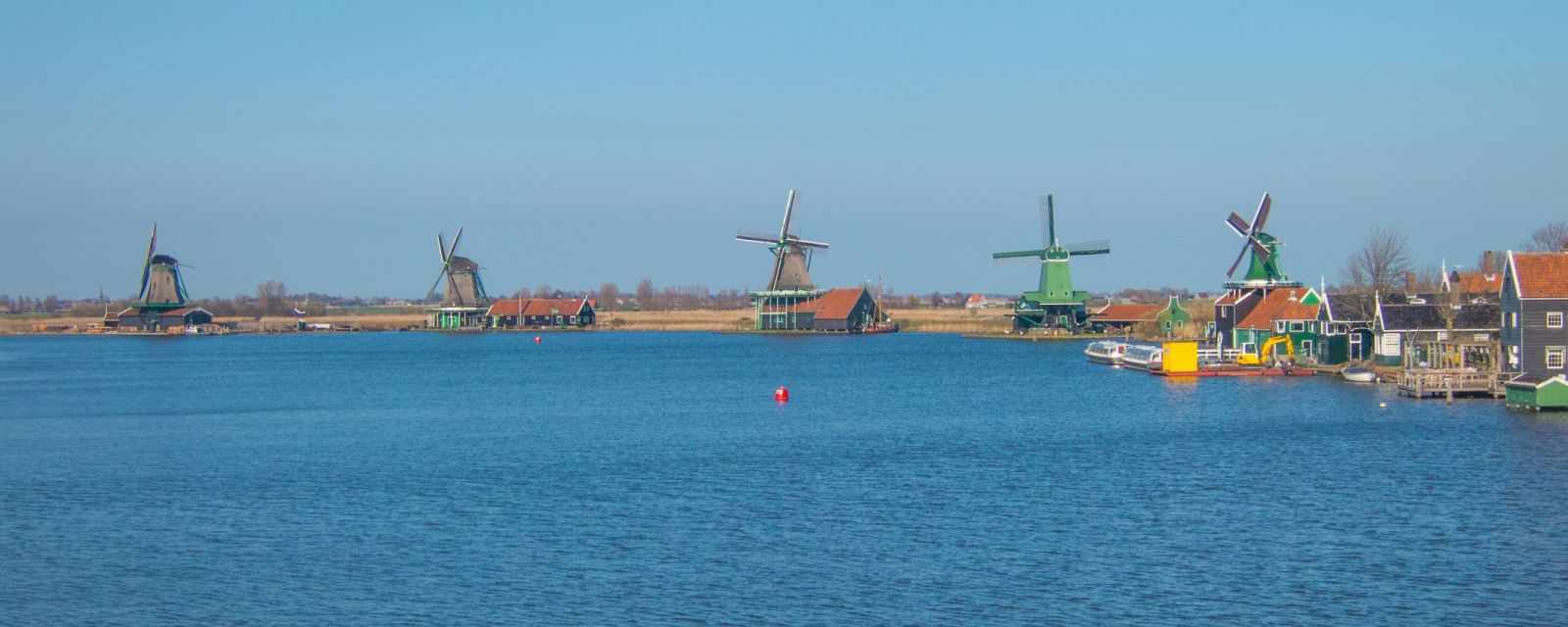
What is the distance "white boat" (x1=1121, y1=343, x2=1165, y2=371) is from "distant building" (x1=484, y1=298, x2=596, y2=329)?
244 feet

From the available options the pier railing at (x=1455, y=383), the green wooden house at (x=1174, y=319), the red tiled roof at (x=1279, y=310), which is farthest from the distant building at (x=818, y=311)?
the pier railing at (x=1455, y=383)

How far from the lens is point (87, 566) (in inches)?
847

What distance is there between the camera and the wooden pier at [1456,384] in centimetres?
4225

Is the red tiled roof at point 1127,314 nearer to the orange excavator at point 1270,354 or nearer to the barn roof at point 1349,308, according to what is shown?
the orange excavator at point 1270,354

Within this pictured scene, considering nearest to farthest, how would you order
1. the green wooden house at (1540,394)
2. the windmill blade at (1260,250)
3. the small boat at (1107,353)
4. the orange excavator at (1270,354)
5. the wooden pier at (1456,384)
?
the green wooden house at (1540,394)
the wooden pier at (1456,384)
the orange excavator at (1270,354)
the small boat at (1107,353)
the windmill blade at (1260,250)

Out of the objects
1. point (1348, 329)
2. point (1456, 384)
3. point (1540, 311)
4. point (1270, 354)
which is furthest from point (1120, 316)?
point (1540, 311)

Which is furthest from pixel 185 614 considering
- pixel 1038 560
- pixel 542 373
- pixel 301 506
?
pixel 542 373

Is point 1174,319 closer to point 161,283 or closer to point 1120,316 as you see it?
point 1120,316

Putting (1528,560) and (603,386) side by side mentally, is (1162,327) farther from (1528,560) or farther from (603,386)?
(1528,560)

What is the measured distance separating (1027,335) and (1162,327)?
49.5 ft

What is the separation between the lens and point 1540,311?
3891 cm

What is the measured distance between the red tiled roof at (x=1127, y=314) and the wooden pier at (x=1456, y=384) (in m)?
51.5

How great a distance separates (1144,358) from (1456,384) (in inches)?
837

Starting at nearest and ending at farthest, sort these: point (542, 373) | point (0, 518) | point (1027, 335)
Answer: point (0, 518) < point (542, 373) < point (1027, 335)
